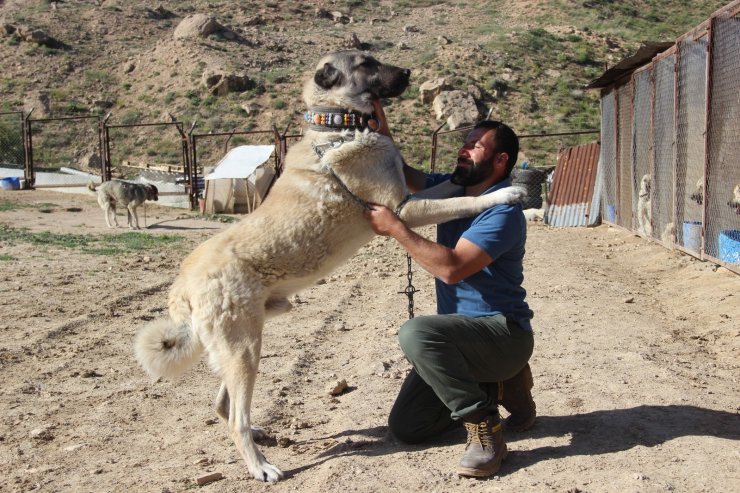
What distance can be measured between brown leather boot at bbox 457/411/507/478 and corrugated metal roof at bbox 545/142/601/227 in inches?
439

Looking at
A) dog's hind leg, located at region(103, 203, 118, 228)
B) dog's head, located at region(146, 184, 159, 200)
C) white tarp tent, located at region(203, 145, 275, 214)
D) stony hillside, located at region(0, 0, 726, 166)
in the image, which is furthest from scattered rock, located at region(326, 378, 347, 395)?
stony hillside, located at region(0, 0, 726, 166)

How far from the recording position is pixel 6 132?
30.7m

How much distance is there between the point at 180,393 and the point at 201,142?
30.2 meters

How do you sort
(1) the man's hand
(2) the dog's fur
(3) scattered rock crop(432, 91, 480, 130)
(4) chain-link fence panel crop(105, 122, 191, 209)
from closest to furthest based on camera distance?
(1) the man's hand < (2) the dog's fur < (4) chain-link fence panel crop(105, 122, 191, 209) < (3) scattered rock crop(432, 91, 480, 130)

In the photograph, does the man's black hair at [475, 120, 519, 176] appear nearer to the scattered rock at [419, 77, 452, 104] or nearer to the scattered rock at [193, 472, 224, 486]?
the scattered rock at [193, 472, 224, 486]

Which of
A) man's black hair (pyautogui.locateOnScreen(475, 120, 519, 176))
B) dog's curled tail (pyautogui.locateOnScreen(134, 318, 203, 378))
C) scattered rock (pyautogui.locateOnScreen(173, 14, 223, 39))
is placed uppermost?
scattered rock (pyautogui.locateOnScreen(173, 14, 223, 39))

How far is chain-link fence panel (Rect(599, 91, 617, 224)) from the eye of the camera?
12570mm

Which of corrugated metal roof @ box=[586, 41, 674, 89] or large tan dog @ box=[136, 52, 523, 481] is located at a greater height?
corrugated metal roof @ box=[586, 41, 674, 89]

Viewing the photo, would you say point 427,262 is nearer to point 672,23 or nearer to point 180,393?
point 180,393

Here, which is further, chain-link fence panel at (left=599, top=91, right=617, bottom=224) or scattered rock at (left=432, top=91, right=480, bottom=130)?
scattered rock at (left=432, top=91, right=480, bottom=130)

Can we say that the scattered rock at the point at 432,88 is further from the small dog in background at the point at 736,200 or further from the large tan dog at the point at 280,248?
the large tan dog at the point at 280,248

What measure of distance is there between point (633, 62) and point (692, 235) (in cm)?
355

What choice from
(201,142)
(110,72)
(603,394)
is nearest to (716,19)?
(603,394)

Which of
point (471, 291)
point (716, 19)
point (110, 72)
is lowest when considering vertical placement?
point (471, 291)
